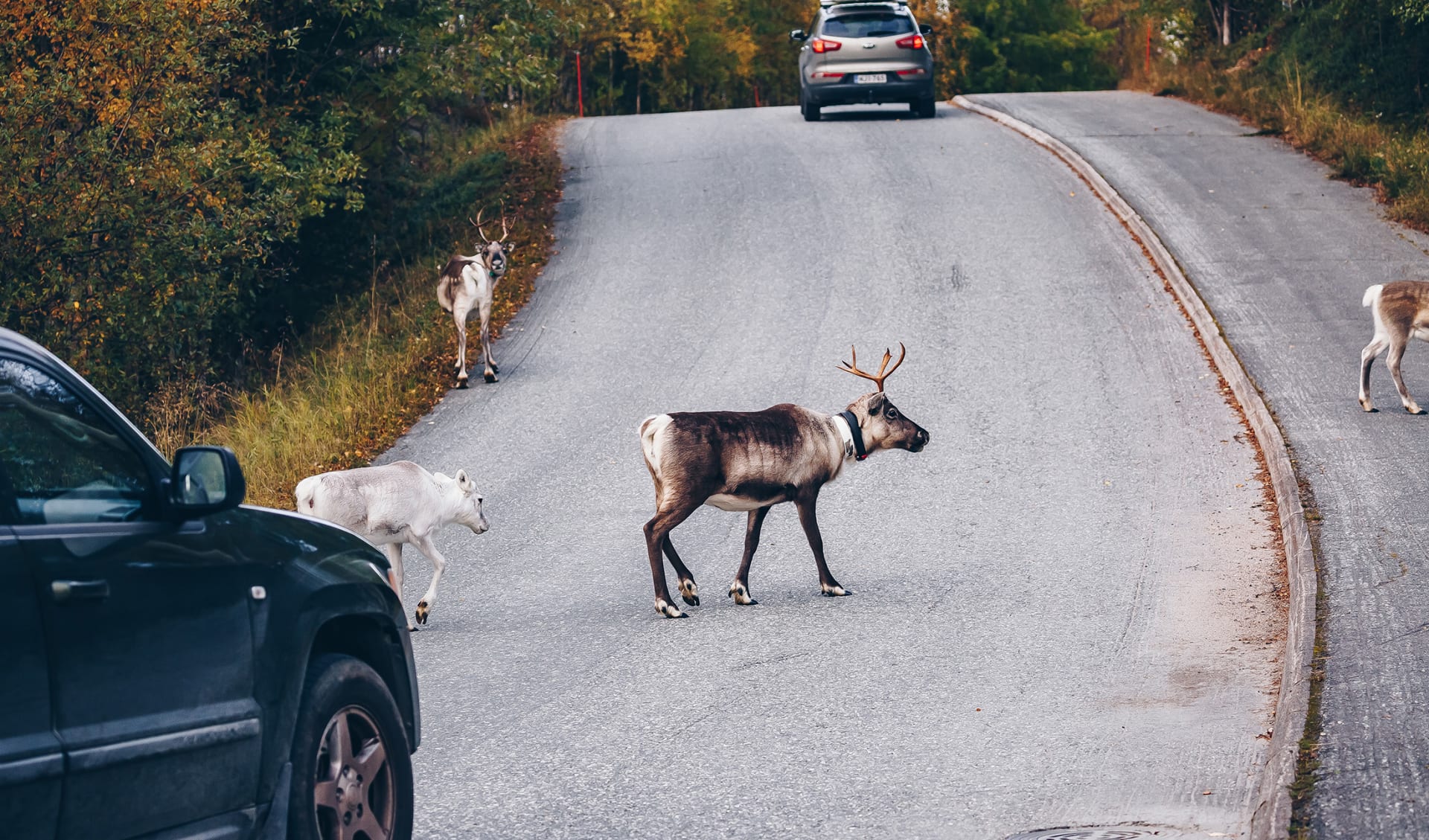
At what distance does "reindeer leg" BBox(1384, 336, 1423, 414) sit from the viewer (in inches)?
521

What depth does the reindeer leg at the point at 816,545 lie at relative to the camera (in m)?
9.73

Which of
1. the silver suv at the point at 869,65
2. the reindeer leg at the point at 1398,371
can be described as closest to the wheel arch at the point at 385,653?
the reindeer leg at the point at 1398,371

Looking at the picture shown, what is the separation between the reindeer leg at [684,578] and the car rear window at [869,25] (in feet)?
68.0

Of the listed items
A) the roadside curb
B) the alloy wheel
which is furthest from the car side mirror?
the roadside curb

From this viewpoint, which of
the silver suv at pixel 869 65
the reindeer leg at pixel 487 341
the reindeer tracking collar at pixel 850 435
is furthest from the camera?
the silver suv at pixel 869 65

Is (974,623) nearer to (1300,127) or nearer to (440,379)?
(440,379)

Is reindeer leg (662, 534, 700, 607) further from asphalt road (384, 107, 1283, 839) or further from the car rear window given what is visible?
the car rear window

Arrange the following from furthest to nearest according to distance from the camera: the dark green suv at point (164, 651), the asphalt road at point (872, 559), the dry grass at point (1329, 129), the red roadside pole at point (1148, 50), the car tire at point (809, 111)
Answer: the red roadside pole at point (1148, 50)
the car tire at point (809, 111)
the dry grass at point (1329, 129)
the asphalt road at point (872, 559)
the dark green suv at point (164, 651)

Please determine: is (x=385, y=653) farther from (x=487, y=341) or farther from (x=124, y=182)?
(x=124, y=182)

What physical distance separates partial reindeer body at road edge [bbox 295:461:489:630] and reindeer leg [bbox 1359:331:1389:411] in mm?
8059

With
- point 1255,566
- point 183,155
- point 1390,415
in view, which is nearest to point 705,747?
point 1255,566

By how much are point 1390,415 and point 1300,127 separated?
42.6ft

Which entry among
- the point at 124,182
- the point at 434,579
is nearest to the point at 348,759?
the point at 434,579

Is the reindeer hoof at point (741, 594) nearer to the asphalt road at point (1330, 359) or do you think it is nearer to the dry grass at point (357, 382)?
the asphalt road at point (1330, 359)
